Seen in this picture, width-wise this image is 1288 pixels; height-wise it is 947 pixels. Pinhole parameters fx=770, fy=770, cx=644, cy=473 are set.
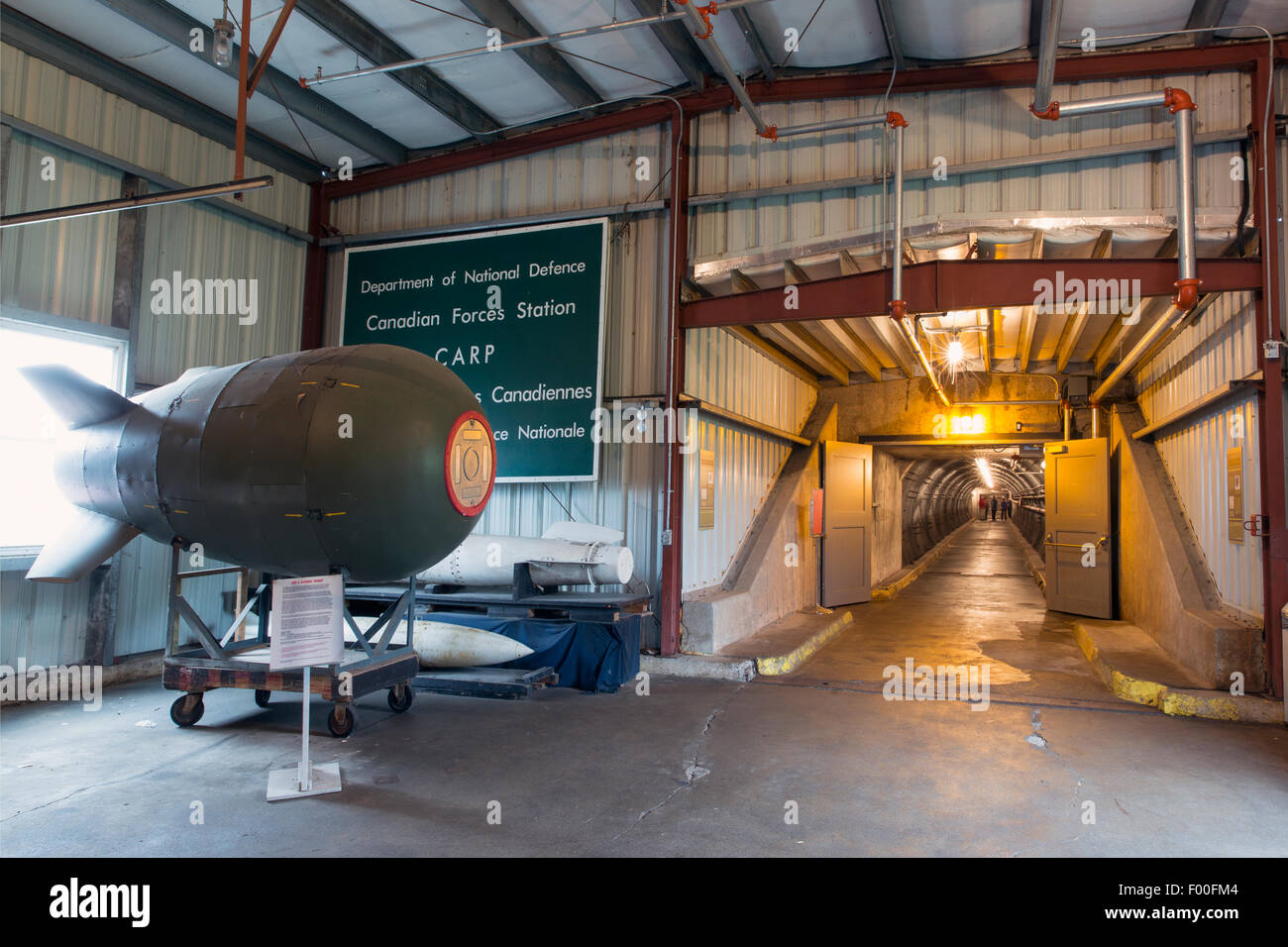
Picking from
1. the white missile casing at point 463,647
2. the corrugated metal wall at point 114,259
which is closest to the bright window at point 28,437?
the corrugated metal wall at point 114,259

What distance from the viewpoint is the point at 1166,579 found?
866 cm

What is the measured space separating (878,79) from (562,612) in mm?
6137

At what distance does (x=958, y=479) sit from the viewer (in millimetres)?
32969

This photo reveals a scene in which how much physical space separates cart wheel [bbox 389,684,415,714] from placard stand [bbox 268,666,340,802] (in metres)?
1.52

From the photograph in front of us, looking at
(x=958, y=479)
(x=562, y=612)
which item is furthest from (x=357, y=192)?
(x=958, y=479)

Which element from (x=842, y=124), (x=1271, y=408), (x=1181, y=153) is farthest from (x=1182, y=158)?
(x=842, y=124)

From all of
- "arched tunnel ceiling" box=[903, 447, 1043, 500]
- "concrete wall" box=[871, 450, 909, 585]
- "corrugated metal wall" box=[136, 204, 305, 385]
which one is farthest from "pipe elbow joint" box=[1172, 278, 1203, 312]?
"corrugated metal wall" box=[136, 204, 305, 385]

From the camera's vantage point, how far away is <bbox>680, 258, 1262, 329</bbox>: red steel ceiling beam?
6.60m

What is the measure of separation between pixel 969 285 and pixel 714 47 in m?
3.06

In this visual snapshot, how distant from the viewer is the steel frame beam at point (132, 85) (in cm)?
687

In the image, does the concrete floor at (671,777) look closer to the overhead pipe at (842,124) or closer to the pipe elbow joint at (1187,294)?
the pipe elbow joint at (1187,294)

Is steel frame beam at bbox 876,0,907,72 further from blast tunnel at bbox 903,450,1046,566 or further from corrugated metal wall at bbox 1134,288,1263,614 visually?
blast tunnel at bbox 903,450,1046,566

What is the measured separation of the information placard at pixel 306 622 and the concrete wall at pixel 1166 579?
723 cm
